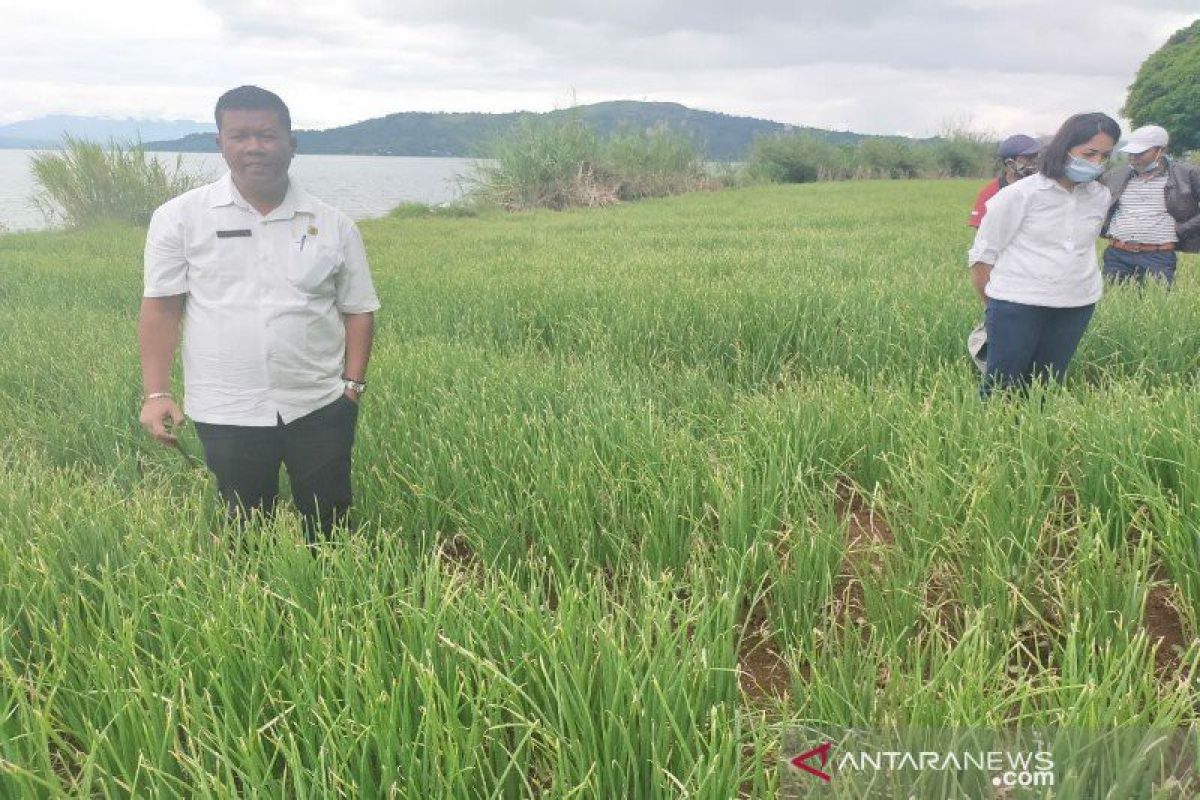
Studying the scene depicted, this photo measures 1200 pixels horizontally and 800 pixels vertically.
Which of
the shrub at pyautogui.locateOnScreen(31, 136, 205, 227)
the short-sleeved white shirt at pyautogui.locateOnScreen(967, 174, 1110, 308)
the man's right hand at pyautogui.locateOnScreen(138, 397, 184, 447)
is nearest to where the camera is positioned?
the man's right hand at pyautogui.locateOnScreen(138, 397, 184, 447)

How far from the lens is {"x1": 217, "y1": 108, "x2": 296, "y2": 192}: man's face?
8.38ft

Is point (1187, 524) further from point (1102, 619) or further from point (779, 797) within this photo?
point (779, 797)

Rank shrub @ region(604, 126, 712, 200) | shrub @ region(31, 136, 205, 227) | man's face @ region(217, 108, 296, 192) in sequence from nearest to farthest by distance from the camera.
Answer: man's face @ region(217, 108, 296, 192)
shrub @ region(31, 136, 205, 227)
shrub @ region(604, 126, 712, 200)

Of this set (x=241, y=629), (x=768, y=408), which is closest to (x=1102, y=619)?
(x=768, y=408)

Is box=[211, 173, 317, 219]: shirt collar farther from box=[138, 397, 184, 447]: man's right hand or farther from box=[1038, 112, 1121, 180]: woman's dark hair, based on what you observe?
box=[1038, 112, 1121, 180]: woman's dark hair

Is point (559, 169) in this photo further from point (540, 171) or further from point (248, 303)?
point (248, 303)

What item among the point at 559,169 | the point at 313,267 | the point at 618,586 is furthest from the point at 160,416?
the point at 559,169

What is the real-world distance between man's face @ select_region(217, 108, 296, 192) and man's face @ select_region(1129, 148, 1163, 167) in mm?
6045

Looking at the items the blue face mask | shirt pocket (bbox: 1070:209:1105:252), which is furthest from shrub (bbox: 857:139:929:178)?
the blue face mask

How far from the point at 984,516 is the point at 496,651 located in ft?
4.75

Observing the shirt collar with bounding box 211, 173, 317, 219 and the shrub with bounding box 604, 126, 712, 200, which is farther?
the shrub with bounding box 604, 126, 712, 200

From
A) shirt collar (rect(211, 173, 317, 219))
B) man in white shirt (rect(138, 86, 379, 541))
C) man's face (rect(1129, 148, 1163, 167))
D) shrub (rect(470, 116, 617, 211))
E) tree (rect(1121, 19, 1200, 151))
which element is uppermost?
tree (rect(1121, 19, 1200, 151))

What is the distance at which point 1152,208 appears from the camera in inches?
231

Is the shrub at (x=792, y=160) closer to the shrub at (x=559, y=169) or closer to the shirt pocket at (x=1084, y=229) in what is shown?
the shrub at (x=559, y=169)
